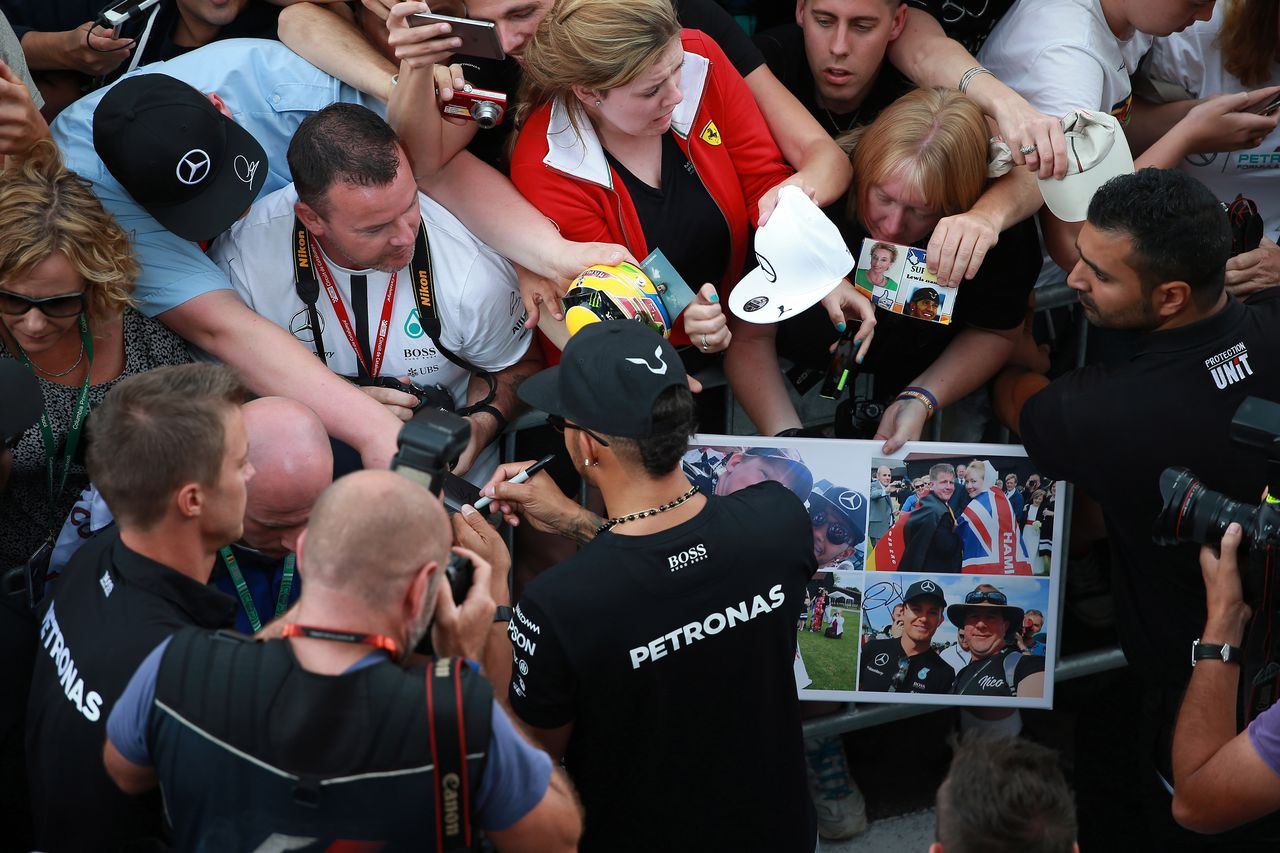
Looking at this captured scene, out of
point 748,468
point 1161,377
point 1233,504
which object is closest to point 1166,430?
point 1161,377

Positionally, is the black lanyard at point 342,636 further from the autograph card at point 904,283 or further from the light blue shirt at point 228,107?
the autograph card at point 904,283

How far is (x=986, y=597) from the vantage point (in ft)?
13.1

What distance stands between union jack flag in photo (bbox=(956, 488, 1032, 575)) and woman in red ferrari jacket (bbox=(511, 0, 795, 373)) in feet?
2.72

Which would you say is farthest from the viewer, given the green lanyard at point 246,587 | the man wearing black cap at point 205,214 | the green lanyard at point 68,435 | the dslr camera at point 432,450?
the man wearing black cap at point 205,214

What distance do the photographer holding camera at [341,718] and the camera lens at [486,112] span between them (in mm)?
1835

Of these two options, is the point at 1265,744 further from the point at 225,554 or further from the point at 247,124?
the point at 247,124

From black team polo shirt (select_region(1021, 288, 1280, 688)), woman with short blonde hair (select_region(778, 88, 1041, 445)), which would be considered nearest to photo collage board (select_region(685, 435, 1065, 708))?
woman with short blonde hair (select_region(778, 88, 1041, 445))

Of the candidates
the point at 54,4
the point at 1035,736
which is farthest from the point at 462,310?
the point at 1035,736

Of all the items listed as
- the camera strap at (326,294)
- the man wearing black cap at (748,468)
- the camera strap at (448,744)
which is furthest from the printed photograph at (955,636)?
the camera strap at (448,744)

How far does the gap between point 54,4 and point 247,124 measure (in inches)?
43.7

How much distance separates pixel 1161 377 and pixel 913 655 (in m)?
1.21

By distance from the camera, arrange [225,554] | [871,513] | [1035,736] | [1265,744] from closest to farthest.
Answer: [1265,744] < [225,554] < [871,513] < [1035,736]

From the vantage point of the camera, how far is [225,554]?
327 centimetres

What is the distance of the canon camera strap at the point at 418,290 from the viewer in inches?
151
